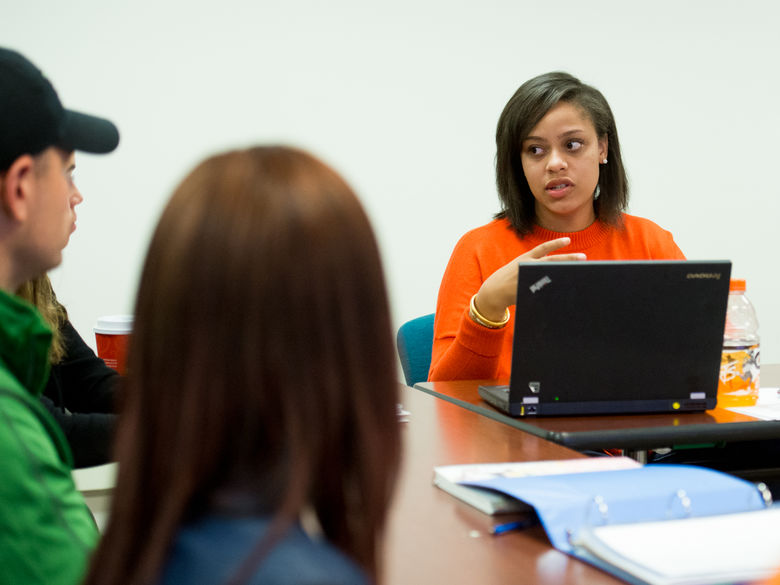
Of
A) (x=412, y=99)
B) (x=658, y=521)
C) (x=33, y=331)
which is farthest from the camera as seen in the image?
(x=412, y=99)

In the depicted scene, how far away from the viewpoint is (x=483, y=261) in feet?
7.42

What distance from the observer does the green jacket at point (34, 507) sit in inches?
25.2

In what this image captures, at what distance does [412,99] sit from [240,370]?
2955mm

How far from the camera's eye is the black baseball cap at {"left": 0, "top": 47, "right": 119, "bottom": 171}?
816 mm

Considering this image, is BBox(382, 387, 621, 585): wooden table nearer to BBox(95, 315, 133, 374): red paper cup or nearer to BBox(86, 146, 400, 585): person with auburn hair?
BBox(86, 146, 400, 585): person with auburn hair

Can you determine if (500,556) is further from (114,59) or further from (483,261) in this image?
(114,59)

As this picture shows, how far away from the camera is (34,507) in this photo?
2.13 ft

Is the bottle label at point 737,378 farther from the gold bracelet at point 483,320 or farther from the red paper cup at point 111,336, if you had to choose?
the red paper cup at point 111,336

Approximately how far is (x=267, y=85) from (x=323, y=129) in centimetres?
27

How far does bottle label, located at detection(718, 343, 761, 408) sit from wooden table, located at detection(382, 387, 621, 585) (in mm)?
483

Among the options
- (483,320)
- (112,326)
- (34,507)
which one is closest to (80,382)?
(112,326)

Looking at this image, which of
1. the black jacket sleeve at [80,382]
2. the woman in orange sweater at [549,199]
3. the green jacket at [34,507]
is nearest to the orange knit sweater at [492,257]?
the woman in orange sweater at [549,199]

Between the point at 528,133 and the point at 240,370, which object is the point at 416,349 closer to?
the point at 528,133

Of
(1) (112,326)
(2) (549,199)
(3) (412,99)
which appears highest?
(3) (412,99)
